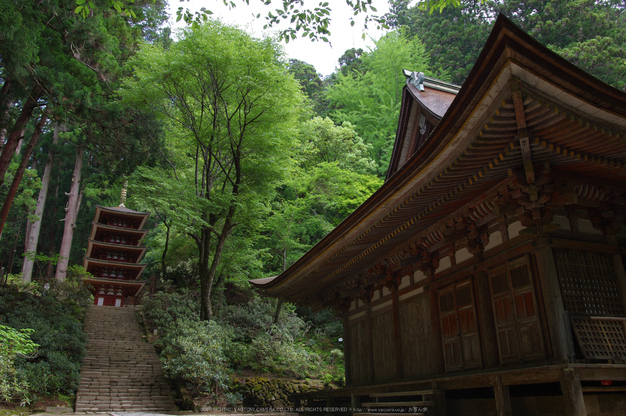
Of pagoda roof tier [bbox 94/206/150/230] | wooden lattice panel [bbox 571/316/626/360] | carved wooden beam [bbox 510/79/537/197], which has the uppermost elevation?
pagoda roof tier [bbox 94/206/150/230]

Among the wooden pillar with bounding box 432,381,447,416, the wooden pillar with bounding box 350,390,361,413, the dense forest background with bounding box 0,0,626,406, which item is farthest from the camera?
the dense forest background with bounding box 0,0,626,406

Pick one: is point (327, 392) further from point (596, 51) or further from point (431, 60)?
point (431, 60)

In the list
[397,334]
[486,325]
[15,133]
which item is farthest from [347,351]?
[15,133]

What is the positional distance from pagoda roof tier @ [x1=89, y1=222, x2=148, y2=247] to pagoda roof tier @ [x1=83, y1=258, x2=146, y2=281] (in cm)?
157

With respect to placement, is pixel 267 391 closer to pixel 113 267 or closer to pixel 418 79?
pixel 418 79

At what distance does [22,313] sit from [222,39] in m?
12.3

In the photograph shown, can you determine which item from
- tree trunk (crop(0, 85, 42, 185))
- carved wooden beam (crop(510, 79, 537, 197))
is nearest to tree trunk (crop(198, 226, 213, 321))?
tree trunk (crop(0, 85, 42, 185))

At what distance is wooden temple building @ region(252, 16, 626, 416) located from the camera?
3.89m

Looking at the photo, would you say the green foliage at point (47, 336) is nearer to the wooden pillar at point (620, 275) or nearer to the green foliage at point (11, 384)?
the green foliage at point (11, 384)

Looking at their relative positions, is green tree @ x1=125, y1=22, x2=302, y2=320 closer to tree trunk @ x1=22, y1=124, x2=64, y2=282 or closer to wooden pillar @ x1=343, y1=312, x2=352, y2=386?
wooden pillar @ x1=343, y1=312, x2=352, y2=386

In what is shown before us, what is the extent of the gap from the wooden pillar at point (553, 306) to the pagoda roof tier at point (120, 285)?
94.5 ft

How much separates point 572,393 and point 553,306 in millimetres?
1078

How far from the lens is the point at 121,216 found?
1160 inches

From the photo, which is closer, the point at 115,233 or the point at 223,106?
the point at 223,106
